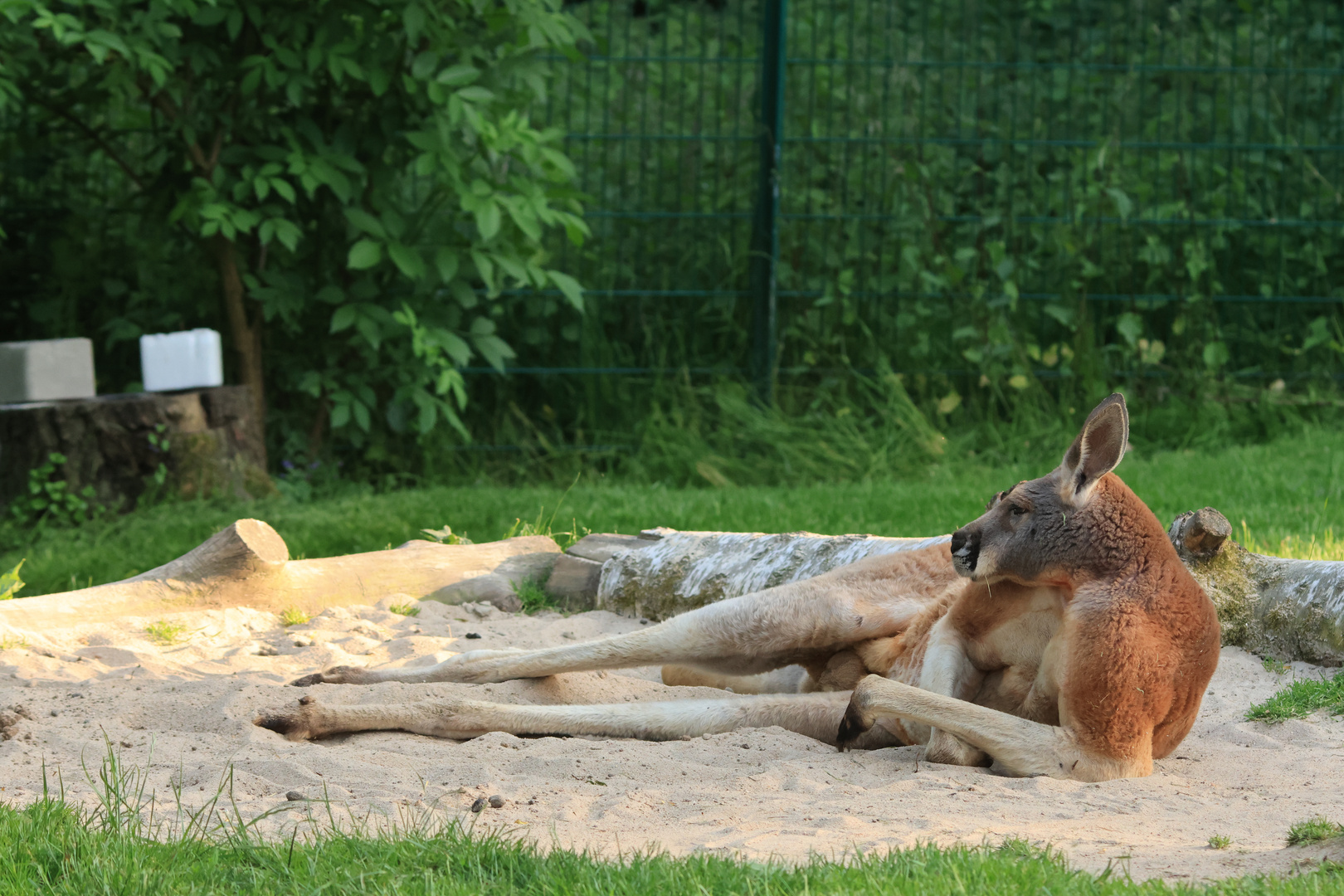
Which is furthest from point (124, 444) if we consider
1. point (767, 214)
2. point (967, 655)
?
point (967, 655)

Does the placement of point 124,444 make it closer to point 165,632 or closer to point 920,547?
point 165,632


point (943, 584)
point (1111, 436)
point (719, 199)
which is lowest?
point (943, 584)

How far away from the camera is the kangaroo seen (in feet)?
10.2

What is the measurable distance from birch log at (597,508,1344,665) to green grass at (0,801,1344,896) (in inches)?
75.6

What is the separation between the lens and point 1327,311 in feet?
29.9

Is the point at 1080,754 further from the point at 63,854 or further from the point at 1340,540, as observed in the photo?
the point at 1340,540

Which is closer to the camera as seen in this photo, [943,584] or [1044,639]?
[1044,639]

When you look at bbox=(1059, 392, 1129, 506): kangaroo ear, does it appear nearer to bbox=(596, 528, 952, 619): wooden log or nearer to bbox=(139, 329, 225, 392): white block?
bbox=(596, 528, 952, 619): wooden log

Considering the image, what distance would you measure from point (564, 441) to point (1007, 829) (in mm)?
6104

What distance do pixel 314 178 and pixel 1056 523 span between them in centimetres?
498

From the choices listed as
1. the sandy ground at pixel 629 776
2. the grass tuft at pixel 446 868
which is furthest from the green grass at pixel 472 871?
the sandy ground at pixel 629 776

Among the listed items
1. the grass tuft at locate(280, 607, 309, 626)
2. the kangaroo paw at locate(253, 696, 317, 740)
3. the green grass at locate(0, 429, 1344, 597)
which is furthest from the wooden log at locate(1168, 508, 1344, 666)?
the grass tuft at locate(280, 607, 309, 626)

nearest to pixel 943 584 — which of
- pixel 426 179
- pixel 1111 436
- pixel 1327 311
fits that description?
pixel 1111 436

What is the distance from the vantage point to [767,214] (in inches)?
336
